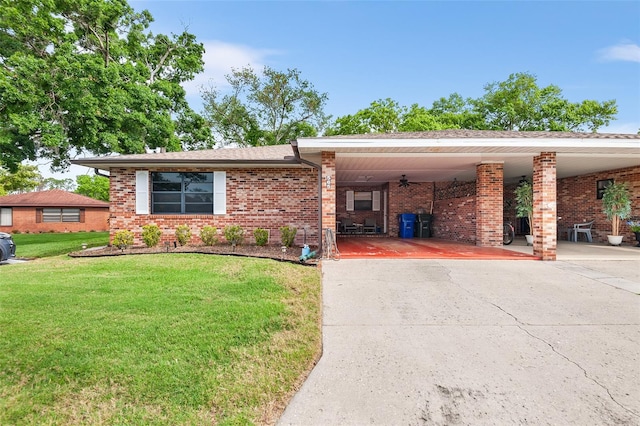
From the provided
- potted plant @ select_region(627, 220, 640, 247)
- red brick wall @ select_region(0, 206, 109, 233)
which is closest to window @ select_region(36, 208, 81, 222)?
red brick wall @ select_region(0, 206, 109, 233)

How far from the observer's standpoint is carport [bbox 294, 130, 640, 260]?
6688 mm

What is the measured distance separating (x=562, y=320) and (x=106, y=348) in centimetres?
502

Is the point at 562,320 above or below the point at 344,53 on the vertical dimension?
below

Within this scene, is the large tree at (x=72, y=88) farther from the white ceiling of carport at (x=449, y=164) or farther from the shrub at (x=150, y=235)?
the white ceiling of carport at (x=449, y=164)

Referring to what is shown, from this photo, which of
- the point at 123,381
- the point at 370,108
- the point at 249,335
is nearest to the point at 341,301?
the point at 249,335

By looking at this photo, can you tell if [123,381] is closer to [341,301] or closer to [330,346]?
[330,346]

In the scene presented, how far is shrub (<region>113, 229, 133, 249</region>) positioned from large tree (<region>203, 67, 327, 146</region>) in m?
17.2

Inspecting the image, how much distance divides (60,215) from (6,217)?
10.3 feet

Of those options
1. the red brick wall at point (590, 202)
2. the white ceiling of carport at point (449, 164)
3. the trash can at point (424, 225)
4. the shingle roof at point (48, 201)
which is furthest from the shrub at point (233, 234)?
the shingle roof at point (48, 201)

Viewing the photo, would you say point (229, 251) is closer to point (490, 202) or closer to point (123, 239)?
point (123, 239)

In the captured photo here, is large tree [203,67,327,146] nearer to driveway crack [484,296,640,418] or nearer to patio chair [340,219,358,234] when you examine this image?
patio chair [340,219,358,234]

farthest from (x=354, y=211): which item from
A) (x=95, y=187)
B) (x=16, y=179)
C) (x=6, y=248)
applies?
(x=95, y=187)

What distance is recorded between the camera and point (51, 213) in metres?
21.8

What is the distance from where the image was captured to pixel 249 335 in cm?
321
